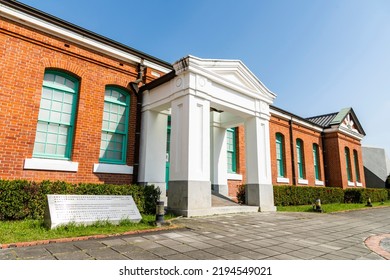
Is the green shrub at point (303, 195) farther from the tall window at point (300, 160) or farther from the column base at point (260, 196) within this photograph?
the tall window at point (300, 160)

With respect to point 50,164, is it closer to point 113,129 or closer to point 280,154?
point 113,129

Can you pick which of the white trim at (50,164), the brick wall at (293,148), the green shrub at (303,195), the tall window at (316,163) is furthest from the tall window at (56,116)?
the tall window at (316,163)

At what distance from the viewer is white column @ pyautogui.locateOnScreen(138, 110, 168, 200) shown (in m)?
9.47

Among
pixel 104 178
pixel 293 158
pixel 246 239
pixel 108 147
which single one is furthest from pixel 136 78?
pixel 293 158

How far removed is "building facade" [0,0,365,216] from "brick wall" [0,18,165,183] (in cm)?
3

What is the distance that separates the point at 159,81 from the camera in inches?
370

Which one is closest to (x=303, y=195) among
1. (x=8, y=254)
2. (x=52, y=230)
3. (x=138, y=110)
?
(x=138, y=110)

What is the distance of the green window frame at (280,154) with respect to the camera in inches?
650

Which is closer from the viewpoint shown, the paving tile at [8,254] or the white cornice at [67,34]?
the paving tile at [8,254]

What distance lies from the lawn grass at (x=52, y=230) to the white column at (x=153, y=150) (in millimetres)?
3537

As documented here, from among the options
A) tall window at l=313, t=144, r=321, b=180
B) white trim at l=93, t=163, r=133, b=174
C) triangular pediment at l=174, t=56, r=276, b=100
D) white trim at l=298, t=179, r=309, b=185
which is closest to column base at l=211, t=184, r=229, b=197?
white trim at l=93, t=163, r=133, b=174

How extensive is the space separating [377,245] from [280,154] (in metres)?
12.0

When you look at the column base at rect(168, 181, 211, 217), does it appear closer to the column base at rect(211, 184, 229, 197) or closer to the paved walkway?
the paved walkway
